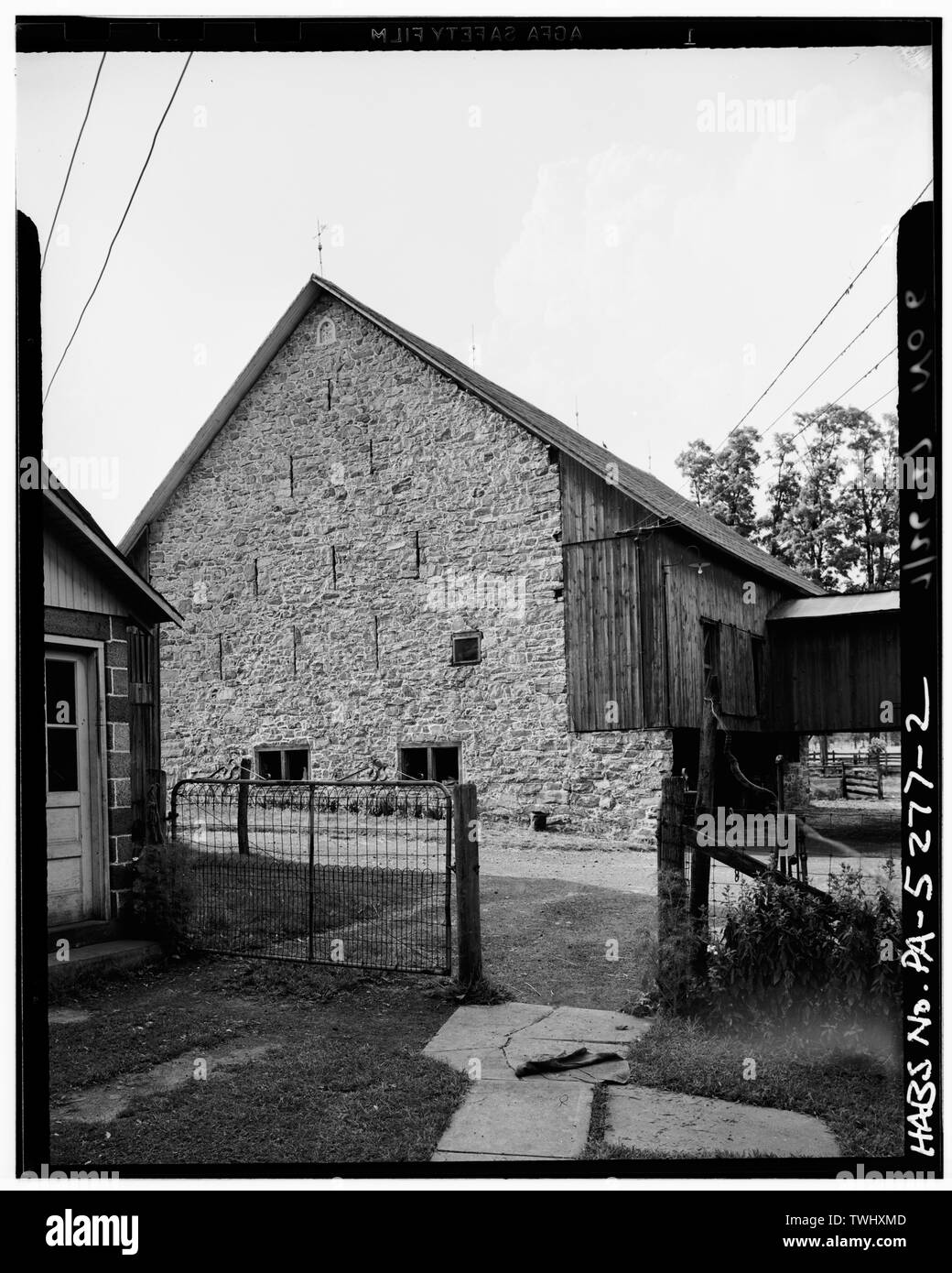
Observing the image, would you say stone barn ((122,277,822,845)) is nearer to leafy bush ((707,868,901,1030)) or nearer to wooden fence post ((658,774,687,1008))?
wooden fence post ((658,774,687,1008))

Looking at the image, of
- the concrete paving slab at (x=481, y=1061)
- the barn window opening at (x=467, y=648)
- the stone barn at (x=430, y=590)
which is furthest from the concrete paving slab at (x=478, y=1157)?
the barn window opening at (x=467, y=648)

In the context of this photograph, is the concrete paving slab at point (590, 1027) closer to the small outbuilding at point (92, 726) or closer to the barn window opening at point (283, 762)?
the small outbuilding at point (92, 726)

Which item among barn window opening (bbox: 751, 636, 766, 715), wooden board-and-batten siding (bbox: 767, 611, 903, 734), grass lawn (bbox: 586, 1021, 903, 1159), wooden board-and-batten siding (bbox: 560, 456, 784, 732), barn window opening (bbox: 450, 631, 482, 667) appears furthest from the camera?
barn window opening (bbox: 751, 636, 766, 715)

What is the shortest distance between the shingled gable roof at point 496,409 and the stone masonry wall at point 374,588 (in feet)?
0.75

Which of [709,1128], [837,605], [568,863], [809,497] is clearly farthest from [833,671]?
[709,1128]

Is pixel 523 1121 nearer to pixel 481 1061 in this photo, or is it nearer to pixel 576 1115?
pixel 576 1115

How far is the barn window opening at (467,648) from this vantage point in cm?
1326

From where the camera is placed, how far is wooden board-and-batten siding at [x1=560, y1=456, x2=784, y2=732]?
1238 centimetres

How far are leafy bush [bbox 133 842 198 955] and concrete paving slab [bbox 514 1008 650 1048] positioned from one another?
2655 mm

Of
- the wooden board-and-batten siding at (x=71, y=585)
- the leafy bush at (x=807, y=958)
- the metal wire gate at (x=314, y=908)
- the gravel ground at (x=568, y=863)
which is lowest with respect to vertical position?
the gravel ground at (x=568, y=863)

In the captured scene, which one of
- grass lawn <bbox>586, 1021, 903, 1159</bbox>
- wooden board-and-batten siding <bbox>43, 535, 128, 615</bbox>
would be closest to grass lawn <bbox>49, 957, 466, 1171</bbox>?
grass lawn <bbox>586, 1021, 903, 1159</bbox>
